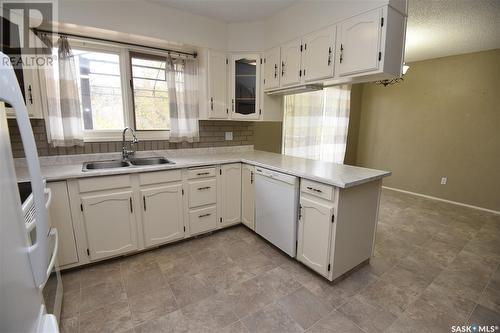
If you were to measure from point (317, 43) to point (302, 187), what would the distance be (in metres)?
1.36

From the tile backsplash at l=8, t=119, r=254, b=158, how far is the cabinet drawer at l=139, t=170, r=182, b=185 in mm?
612

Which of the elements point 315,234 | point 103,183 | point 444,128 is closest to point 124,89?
point 103,183

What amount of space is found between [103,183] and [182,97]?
50.4 inches

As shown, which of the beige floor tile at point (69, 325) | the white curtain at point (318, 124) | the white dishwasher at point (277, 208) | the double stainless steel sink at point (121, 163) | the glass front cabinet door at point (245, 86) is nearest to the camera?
the beige floor tile at point (69, 325)

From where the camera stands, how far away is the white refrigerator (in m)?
0.53

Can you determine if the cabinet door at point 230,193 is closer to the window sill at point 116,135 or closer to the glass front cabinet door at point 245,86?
the glass front cabinet door at point 245,86

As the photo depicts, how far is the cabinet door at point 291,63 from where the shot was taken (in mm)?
2395

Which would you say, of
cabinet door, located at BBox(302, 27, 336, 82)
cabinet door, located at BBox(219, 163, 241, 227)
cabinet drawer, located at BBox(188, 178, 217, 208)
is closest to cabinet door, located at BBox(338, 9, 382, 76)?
cabinet door, located at BBox(302, 27, 336, 82)

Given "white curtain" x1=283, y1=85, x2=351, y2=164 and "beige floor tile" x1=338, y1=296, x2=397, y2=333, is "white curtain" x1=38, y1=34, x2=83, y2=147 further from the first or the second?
"beige floor tile" x1=338, y1=296, x2=397, y2=333

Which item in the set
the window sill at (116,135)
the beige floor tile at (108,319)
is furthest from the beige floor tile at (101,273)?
the window sill at (116,135)

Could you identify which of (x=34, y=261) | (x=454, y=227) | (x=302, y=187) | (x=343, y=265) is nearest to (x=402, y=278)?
(x=343, y=265)

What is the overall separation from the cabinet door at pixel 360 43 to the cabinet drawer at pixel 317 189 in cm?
98

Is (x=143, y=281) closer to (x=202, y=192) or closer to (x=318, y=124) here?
(x=202, y=192)

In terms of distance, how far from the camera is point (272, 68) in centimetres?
271
